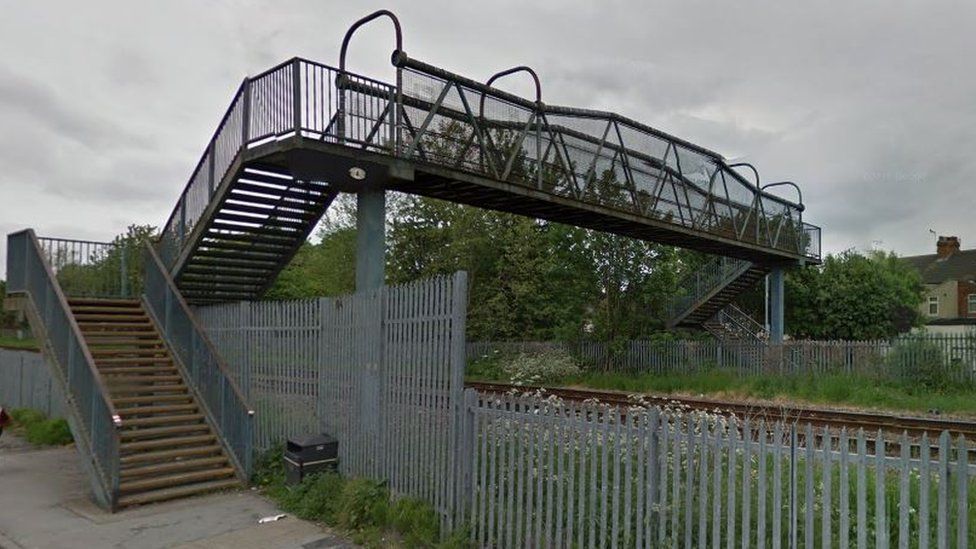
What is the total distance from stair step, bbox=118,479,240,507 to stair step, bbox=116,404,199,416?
1.58 meters

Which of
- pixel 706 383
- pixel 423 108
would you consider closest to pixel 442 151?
pixel 423 108

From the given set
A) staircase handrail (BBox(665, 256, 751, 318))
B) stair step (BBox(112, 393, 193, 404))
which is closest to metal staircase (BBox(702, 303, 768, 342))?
staircase handrail (BBox(665, 256, 751, 318))

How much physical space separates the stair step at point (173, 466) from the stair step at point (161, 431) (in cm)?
55

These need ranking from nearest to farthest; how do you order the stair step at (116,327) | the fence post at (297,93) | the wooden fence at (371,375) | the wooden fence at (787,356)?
the wooden fence at (371,375)
the fence post at (297,93)
the stair step at (116,327)
the wooden fence at (787,356)

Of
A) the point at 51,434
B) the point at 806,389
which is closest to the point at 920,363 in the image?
the point at 806,389

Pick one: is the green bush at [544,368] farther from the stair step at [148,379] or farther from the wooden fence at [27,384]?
the wooden fence at [27,384]

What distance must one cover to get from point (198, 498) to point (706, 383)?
14.9 meters

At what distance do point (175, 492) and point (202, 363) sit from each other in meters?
2.65

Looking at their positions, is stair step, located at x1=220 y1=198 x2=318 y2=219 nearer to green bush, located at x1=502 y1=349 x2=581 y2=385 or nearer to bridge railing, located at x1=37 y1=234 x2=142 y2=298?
bridge railing, located at x1=37 y1=234 x2=142 y2=298

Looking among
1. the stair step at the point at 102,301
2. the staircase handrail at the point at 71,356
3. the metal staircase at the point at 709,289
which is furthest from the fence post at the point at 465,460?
the metal staircase at the point at 709,289

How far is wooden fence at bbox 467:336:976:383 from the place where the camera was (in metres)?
17.9

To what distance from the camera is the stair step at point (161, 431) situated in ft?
32.5

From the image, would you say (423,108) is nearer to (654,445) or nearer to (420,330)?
(420,330)

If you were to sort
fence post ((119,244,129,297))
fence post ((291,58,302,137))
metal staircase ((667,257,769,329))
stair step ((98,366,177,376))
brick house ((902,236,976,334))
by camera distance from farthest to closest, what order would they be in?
1. brick house ((902,236,976,334))
2. metal staircase ((667,257,769,329))
3. fence post ((119,244,129,297))
4. stair step ((98,366,177,376))
5. fence post ((291,58,302,137))
